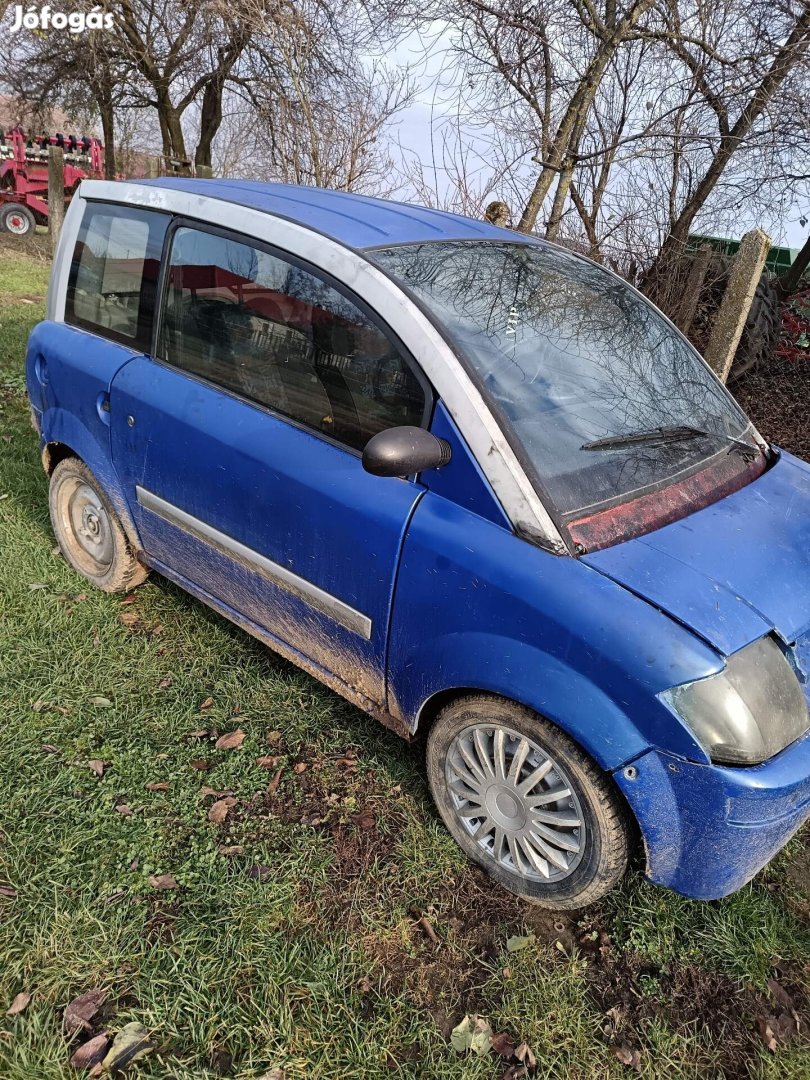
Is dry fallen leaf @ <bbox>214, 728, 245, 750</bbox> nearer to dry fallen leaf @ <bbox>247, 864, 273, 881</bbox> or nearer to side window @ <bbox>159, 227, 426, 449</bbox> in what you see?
dry fallen leaf @ <bbox>247, 864, 273, 881</bbox>

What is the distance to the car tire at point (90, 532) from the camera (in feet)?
11.3

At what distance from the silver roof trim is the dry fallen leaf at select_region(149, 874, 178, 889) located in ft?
5.03

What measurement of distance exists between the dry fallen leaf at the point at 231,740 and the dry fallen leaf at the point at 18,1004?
99 centimetres

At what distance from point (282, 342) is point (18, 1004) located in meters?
2.08

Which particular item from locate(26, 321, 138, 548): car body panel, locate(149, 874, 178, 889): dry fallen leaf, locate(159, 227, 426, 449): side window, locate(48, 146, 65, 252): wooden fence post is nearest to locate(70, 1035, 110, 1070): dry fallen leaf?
locate(149, 874, 178, 889): dry fallen leaf

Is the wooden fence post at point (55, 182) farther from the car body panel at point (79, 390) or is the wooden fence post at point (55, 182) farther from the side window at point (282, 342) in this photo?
the side window at point (282, 342)

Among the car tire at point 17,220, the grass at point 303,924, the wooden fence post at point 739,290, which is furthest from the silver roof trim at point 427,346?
the car tire at point 17,220

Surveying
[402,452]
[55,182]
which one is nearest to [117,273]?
[402,452]

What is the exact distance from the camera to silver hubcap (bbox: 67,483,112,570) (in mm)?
3521

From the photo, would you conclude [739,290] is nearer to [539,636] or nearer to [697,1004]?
[539,636]

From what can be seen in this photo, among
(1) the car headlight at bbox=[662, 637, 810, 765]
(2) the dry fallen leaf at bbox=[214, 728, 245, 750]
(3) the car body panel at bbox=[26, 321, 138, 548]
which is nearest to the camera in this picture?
(1) the car headlight at bbox=[662, 637, 810, 765]

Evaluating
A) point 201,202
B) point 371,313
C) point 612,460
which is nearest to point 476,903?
point 612,460

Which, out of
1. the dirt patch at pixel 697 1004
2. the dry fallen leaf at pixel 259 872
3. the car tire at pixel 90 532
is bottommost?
the dry fallen leaf at pixel 259 872

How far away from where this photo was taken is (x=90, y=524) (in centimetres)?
363
